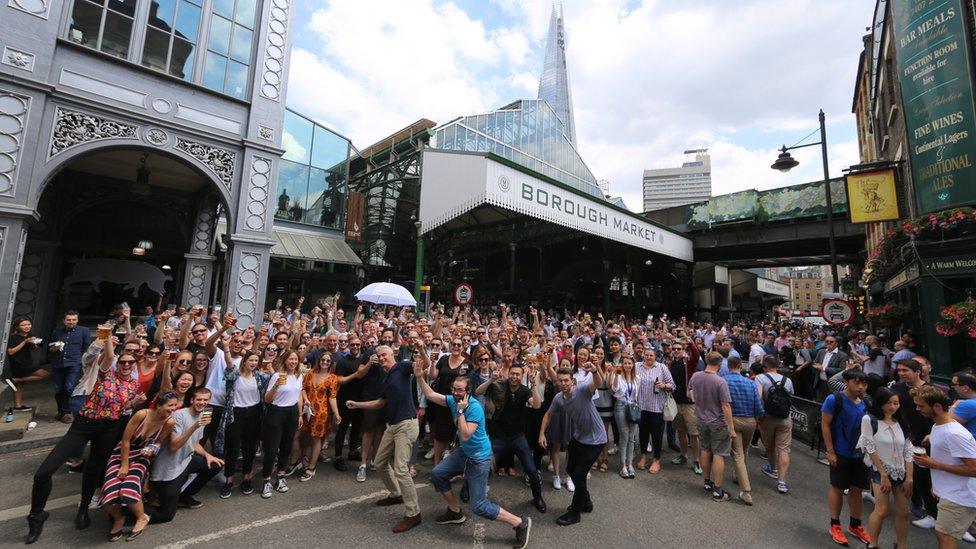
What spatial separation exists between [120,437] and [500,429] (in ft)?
13.2

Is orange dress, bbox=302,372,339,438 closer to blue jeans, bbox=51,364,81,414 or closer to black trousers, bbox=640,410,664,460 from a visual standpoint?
blue jeans, bbox=51,364,81,414

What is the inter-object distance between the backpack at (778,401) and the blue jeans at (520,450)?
3472 millimetres

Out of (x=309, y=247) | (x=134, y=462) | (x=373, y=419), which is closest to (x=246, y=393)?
(x=134, y=462)

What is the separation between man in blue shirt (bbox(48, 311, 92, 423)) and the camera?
640cm

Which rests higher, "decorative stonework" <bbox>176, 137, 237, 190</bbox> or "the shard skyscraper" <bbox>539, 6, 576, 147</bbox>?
"the shard skyscraper" <bbox>539, 6, 576, 147</bbox>

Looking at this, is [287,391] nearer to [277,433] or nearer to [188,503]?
[277,433]

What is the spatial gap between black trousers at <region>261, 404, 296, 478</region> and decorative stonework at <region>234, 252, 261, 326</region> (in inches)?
227

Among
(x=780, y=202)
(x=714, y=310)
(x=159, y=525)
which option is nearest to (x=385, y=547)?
(x=159, y=525)

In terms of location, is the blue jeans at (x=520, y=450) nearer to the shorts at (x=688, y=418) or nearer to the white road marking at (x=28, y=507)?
the shorts at (x=688, y=418)

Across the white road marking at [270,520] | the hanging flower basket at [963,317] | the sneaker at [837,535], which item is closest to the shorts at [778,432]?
the sneaker at [837,535]

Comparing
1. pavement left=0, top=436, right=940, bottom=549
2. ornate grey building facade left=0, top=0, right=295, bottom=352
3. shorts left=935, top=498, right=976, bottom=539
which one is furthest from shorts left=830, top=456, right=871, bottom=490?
ornate grey building facade left=0, top=0, right=295, bottom=352

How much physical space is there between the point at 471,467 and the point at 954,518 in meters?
4.17

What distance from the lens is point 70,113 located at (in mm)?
7824

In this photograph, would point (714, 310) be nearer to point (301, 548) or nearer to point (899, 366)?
point (899, 366)
